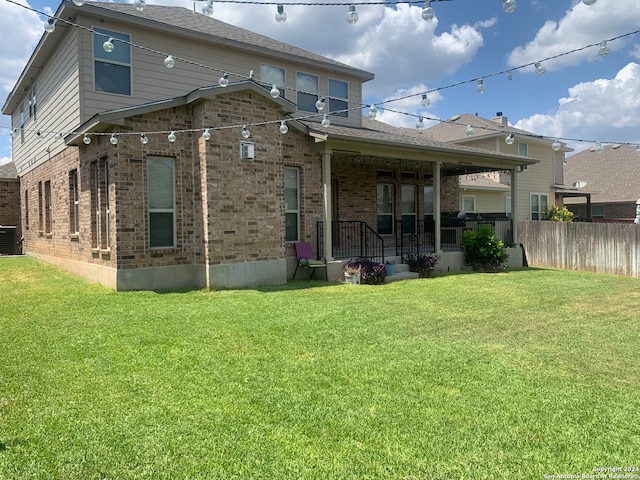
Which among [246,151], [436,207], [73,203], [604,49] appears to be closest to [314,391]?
[604,49]

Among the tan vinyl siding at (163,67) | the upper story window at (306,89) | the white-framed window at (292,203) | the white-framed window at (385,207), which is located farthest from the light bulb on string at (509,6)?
the white-framed window at (385,207)

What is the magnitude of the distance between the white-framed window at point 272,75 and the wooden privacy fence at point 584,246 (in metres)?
8.91

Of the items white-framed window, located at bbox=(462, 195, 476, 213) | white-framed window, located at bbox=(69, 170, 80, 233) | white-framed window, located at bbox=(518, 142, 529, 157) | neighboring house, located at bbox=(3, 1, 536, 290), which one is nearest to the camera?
neighboring house, located at bbox=(3, 1, 536, 290)

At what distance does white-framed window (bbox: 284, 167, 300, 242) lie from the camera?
442 inches

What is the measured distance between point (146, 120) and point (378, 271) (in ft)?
18.9

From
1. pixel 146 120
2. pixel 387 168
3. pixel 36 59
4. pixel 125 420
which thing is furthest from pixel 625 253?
pixel 36 59

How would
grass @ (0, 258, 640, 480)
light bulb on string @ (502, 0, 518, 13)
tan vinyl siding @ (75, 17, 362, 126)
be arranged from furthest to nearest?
1. tan vinyl siding @ (75, 17, 362, 126)
2. light bulb on string @ (502, 0, 518, 13)
3. grass @ (0, 258, 640, 480)

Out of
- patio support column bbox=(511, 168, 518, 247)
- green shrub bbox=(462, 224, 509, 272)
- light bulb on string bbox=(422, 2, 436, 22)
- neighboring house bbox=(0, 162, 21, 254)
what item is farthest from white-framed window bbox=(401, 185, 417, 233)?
neighboring house bbox=(0, 162, 21, 254)

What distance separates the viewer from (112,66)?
1077cm

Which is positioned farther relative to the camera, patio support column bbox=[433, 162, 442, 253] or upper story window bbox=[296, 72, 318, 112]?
upper story window bbox=[296, 72, 318, 112]

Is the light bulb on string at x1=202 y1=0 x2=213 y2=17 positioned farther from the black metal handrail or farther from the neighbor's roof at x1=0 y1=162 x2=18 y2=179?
the neighbor's roof at x1=0 y1=162 x2=18 y2=179

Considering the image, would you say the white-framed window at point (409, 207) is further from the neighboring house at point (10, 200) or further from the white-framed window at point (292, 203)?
the neighboring house at point (10, 200)

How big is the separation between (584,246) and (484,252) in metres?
3.16

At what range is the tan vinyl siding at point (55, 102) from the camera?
1071cm
